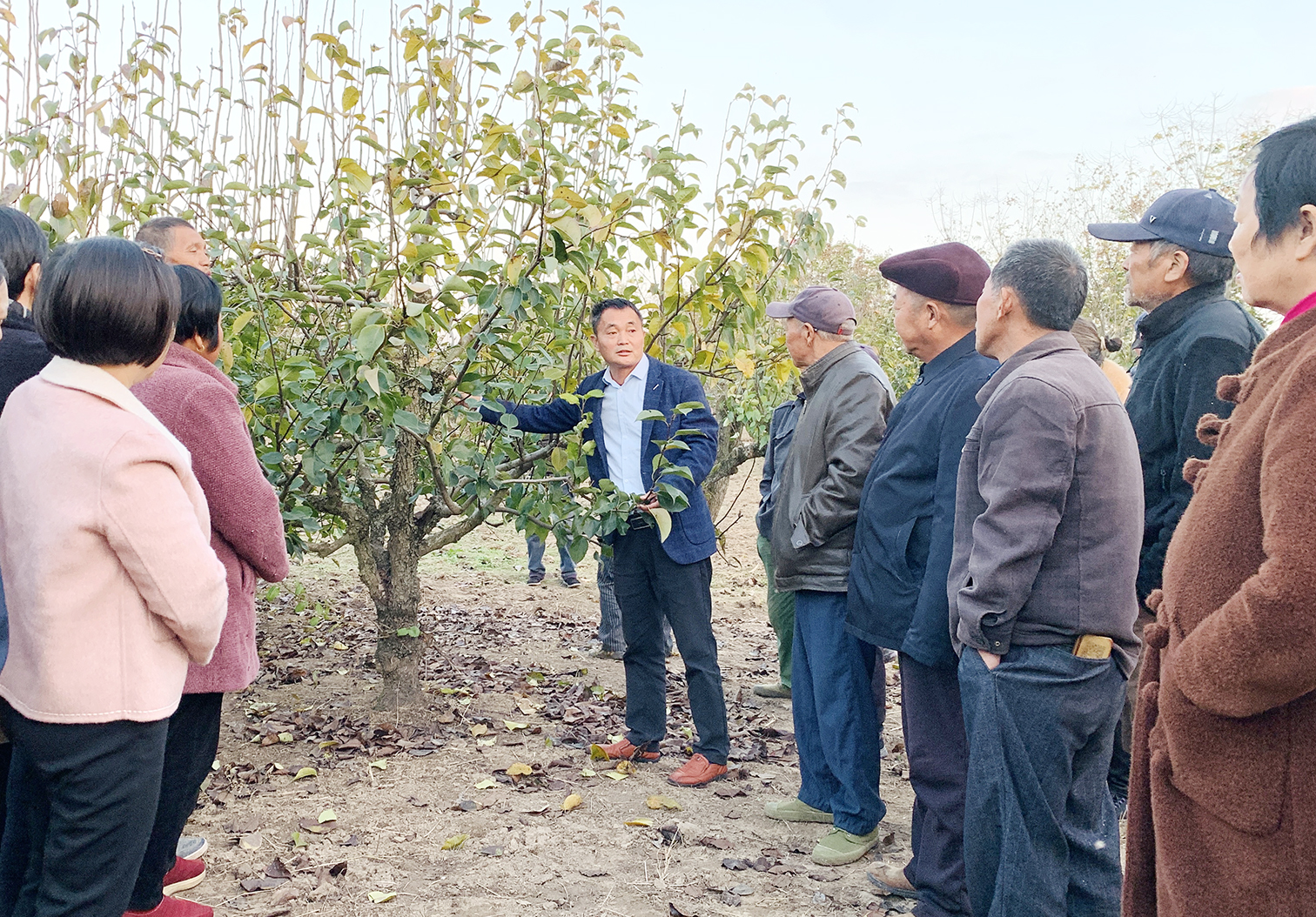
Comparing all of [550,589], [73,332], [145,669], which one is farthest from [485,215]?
[550,589]

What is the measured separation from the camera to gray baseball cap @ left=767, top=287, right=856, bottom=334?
387 centimetres

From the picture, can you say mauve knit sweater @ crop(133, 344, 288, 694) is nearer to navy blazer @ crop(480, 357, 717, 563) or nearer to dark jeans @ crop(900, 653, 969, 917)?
navy blazer @ crop(480, 357, 717, 563)

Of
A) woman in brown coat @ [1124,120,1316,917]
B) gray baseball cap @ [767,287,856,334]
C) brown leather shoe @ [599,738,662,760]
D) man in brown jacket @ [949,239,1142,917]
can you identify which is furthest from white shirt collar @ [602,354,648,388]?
woman in brown coat @ [1124,120,1316,917]

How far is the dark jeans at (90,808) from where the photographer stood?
6.56ft

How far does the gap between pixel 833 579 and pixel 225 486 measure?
2.11 metres

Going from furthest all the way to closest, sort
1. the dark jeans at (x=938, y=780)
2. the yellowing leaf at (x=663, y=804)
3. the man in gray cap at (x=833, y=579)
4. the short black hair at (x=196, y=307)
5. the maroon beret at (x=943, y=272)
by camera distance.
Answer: the yellowing leaf at (x=663, y=804), the man in gray cap at (x=833, y=579), the maroon beret at (x=943, y=272), the dark jeans at (x=938, y=780), the short black hair at (x=196, y=307)

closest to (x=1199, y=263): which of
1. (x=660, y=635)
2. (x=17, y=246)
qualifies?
(x=660, y=635)

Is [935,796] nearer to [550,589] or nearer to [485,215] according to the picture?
[485,215]

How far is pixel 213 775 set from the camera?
4195 mm

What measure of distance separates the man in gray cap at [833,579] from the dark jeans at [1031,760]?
1.03 metres

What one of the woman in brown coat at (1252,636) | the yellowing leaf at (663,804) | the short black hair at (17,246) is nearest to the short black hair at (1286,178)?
the woman in brown coat at (1252,636)

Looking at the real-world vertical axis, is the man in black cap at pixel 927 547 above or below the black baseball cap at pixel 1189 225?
below

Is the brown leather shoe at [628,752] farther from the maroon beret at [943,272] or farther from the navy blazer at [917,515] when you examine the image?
the maroon beret at [943,272]

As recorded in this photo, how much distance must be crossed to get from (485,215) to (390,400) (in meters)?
0.87
